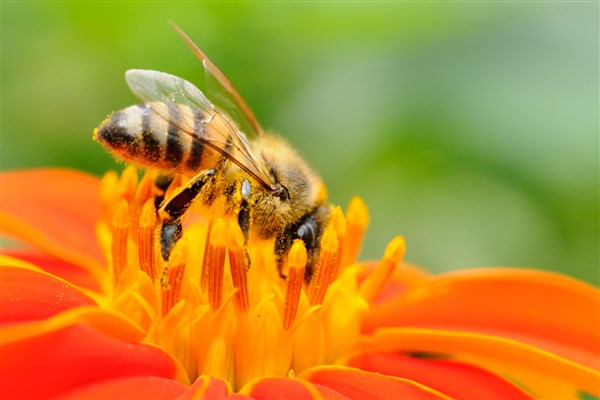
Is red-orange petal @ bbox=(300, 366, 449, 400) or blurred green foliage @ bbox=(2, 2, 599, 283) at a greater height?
blurred green foliage @ bbox=(2, 2, 599, 283)

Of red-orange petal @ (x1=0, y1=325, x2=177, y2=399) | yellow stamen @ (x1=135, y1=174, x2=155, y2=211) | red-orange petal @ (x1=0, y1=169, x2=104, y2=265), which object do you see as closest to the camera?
red-orange petal @ (x1=0, y1=325, x2=177, y2=399)

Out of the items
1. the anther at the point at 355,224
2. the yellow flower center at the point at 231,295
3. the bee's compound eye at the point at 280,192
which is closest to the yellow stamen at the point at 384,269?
the yellow flower center at the point at 231,295

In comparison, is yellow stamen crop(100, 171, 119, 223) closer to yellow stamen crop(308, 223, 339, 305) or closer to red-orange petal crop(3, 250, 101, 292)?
red-orange petal crop(3, 250, 101, 292)

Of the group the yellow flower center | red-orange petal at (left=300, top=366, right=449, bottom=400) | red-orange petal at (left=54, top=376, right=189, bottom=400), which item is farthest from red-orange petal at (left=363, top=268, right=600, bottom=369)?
red-orange petal at (left=54, top=376, right=189, bottom=400)

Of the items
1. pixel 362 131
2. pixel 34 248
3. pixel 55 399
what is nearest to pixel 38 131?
pixel 34 248

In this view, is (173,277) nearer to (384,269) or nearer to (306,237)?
(306,237)

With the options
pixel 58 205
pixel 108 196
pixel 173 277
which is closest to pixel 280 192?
pixel 173 277

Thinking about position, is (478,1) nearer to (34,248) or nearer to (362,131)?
(362,131)
